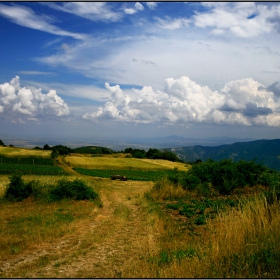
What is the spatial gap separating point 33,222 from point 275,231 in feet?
34.4

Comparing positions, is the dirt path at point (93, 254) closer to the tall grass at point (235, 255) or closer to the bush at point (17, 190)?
the tall grass at point (235, 255)

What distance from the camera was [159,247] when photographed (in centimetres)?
845

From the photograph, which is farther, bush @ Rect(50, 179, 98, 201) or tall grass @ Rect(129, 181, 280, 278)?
bush @ Rect(50, 179, 98, 201)

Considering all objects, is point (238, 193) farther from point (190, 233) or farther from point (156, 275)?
point (156, 275)

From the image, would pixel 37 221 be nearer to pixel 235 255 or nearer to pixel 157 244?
pixel 157 244

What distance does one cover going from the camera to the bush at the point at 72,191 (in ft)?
60.8

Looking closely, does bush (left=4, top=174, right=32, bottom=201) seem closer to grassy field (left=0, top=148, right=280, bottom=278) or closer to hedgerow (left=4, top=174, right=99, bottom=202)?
hedgerow (left=4, top=174, right=99, bottom=202)

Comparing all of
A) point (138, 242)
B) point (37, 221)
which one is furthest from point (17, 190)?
point (138, 242)

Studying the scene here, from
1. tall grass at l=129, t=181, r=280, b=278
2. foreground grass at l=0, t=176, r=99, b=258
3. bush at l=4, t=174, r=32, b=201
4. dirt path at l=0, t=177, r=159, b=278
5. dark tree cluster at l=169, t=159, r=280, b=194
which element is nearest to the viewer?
tall grass at l=129, t=181, r=280, b=278

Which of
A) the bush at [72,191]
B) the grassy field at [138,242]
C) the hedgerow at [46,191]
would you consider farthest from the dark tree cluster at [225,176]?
the hedgerow at [46,191]

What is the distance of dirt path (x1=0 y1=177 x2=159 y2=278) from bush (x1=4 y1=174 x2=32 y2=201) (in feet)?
26.0

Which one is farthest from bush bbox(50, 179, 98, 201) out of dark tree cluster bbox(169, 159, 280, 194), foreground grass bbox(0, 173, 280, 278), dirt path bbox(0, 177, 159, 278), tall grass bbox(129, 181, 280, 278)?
tall grass bbox(129, 181, 280, 278)

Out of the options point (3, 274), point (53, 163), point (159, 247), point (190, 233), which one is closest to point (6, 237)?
point (3, 274)

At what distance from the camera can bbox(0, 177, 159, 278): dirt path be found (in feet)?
22.4
